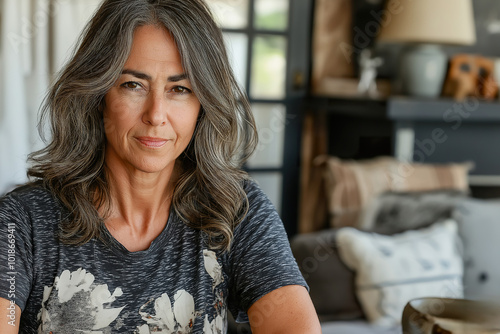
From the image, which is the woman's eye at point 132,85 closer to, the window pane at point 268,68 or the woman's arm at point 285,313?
the woman's arm at point 285,313

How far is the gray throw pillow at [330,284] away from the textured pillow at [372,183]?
0.50 m

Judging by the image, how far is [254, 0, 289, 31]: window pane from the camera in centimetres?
336

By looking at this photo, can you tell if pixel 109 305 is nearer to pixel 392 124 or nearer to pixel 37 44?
pixel 37 44

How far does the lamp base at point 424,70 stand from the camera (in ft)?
9.40

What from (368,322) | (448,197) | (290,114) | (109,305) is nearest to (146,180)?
(109,305)

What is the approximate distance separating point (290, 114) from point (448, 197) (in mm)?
1393

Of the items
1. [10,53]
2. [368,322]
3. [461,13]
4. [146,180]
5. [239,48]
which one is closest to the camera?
[146,180]

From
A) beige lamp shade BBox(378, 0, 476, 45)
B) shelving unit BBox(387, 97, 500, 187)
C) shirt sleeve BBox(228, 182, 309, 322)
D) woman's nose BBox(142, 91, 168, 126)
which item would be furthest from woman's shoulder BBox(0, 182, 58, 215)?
beige lamp shade BBox(378, 0, 476, 45)

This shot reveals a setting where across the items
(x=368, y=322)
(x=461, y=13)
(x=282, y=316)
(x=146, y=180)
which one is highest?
(x=461, y=13)

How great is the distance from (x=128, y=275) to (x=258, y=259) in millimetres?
253

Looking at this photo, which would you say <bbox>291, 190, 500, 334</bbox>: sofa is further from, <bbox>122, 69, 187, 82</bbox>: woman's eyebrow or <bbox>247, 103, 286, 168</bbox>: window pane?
<bbox>247, 103, 286, 168</bbox>: window pane

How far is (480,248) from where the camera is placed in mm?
2105

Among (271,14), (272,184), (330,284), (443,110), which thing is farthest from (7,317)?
(271,14)

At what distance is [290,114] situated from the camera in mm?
3500
